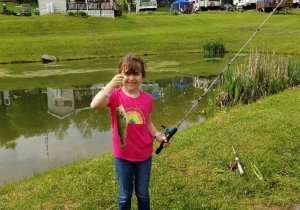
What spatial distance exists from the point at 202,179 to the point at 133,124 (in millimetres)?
2707

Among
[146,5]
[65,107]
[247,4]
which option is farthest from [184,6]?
[65,107]

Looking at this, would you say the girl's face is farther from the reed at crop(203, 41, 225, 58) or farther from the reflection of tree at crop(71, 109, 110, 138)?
the reed at crop(203, 41, 225, 58)

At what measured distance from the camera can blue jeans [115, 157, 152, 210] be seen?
5.41 m

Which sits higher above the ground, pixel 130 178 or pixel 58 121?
pixel 130 178

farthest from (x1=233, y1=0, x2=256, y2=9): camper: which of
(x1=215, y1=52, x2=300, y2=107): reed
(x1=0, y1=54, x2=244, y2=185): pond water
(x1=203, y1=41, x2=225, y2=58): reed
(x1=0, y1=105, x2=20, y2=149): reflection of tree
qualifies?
(x1=0, y1=105, x2=20, y2=149): reflection of tree

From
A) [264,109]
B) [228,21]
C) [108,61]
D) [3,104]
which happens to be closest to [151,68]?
[108,61]

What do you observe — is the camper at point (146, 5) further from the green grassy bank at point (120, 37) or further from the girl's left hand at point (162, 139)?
the girl's left hand at point (162, 139)

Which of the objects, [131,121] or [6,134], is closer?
[131,121]

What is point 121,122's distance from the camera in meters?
5.18

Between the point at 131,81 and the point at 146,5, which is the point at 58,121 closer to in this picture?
the point at 131,81

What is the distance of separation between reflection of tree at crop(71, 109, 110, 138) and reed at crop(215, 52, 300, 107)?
3807 mm

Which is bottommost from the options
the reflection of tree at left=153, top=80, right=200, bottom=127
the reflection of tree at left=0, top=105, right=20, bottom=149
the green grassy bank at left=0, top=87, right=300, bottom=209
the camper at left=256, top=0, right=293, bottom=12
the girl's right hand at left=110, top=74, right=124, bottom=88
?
the reflection of tree at left=0, top=105, right=20, bottom=149

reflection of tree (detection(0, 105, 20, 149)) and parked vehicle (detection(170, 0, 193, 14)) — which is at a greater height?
parked vehicle (detection(170, 0, 193, 14))

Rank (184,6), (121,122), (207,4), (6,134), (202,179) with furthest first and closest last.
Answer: (184,6)
(207,4)
(6,134)
(202,179)
(121,122)
